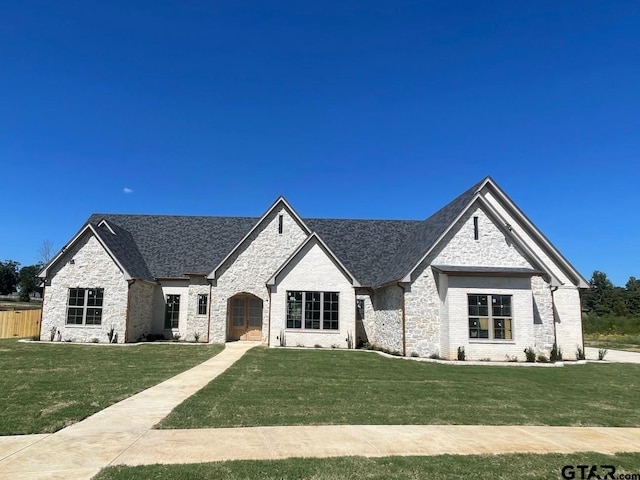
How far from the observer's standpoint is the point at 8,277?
78.7 metres

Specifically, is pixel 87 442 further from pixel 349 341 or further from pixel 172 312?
pixel 172 312

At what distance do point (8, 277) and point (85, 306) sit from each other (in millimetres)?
71898

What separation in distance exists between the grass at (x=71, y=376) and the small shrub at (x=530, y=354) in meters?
13.5

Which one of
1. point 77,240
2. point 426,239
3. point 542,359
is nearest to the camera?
point 542,359

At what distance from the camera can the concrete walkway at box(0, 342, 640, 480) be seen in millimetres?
5645

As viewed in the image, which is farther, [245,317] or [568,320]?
[245,317]

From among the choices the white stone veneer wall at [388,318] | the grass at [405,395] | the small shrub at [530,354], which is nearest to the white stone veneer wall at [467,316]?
the small shrub at [530,354]

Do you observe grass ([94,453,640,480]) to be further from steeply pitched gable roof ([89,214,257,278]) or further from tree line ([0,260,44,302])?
tree line ([0,260,44,302])

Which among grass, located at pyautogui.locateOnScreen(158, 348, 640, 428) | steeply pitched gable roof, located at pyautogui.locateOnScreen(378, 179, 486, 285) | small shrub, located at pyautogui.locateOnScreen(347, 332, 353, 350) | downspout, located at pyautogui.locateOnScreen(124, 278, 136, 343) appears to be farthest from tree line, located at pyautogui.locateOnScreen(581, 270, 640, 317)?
downspout, located at pyautogui.locateOnScreen(124, 278, 136, 343)

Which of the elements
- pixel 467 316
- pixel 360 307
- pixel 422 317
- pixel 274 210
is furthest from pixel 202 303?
pixel 467 316

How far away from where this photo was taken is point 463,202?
20.2 meters

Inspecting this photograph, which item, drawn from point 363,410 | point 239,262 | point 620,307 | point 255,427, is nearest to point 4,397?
point 255,427

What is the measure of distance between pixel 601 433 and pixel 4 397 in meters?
12.1

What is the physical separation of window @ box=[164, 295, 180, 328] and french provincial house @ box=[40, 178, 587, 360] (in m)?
0.06
